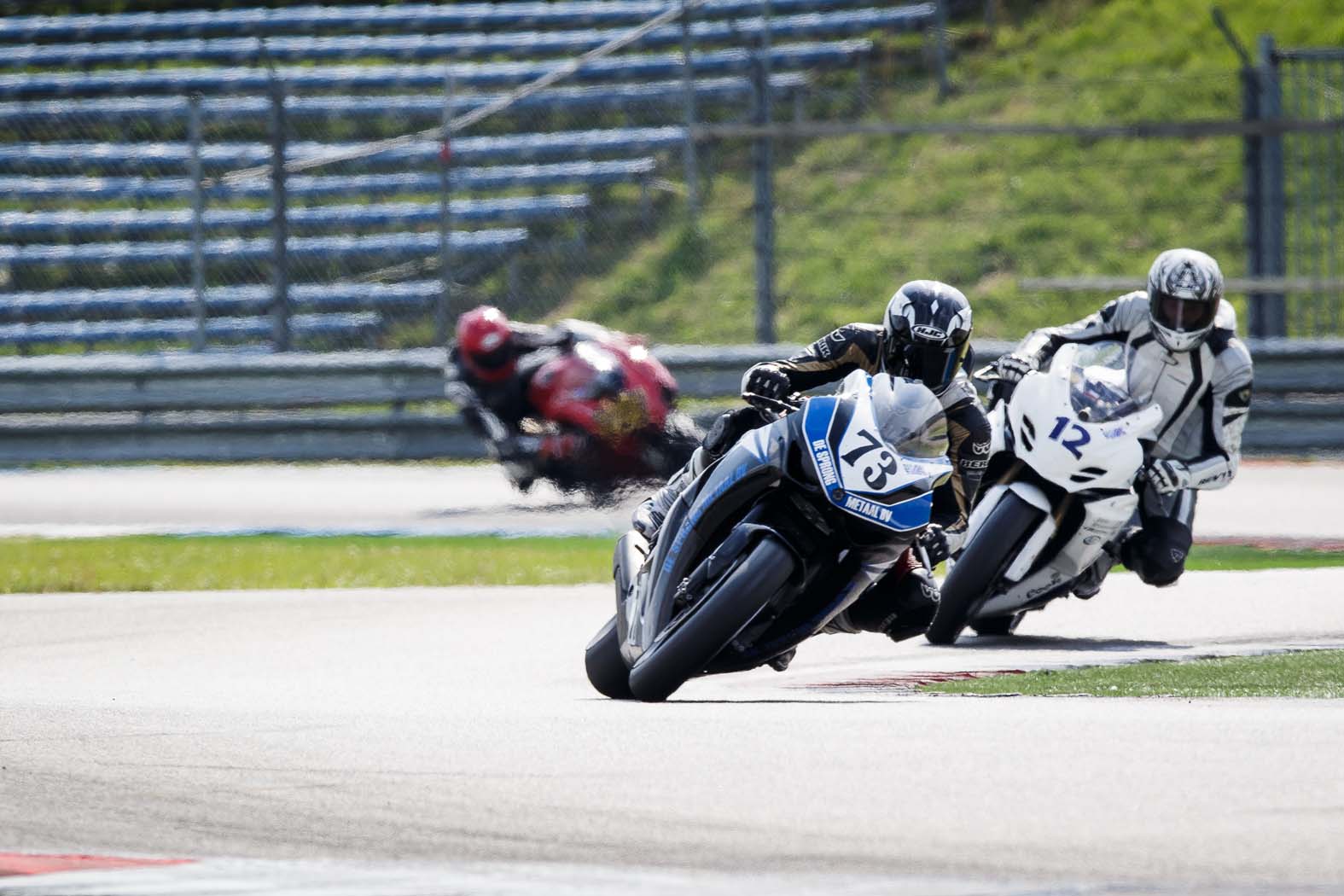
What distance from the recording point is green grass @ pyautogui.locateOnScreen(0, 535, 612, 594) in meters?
10.8

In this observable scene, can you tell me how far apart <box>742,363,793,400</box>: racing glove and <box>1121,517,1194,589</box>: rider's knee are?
224 centimetres

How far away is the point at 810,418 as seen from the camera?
6.53 metres

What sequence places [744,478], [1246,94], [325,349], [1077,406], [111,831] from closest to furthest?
[111,831], [744,478], [1077,406], [1246,94], [325,349]

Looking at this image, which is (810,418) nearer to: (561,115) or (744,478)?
(744,478)

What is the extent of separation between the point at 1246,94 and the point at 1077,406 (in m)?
8.62

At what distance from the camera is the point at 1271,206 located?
54.2 feet

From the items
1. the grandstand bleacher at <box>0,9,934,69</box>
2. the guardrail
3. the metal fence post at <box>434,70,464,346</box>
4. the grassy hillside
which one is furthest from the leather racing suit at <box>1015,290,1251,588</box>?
the grandstand bleacher at <box>0,9,934,69</box>

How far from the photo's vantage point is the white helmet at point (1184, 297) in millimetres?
9141

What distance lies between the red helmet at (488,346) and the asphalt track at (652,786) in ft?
22.9

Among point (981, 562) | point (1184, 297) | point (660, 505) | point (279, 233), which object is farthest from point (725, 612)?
point (279, 233)

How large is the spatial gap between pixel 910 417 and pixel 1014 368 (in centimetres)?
234

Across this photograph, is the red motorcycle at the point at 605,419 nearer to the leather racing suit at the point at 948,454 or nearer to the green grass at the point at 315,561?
the green grass at the point at 315,561

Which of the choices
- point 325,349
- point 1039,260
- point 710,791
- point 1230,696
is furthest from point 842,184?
point 710,791

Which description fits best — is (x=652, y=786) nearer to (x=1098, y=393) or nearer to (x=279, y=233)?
(x=1098, y=393)
